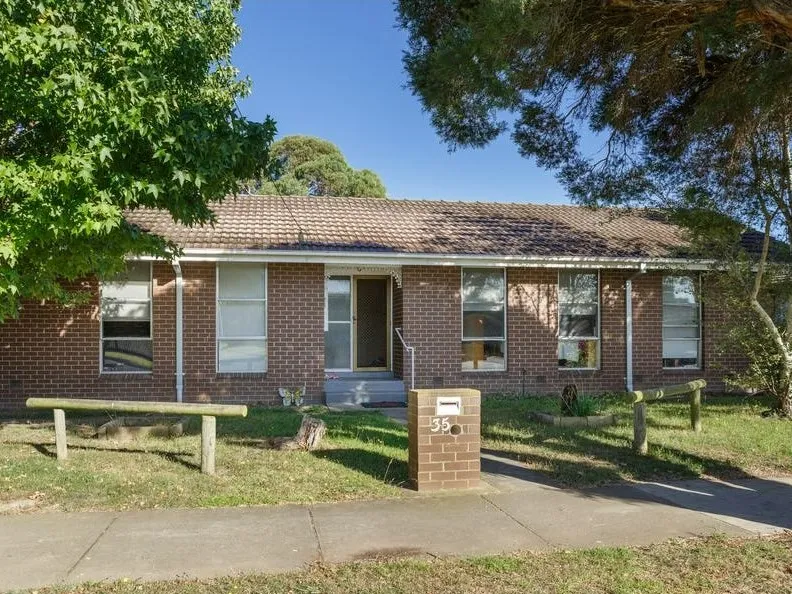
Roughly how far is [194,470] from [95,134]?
11.7 ft

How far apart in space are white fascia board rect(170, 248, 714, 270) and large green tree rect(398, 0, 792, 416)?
184 cm

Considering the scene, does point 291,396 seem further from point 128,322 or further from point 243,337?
point 128,322

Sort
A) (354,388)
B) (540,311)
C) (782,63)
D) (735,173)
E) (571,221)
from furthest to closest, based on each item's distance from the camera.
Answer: (571,221)
(540,311)
(354,388)
(735,173)
(782,63)

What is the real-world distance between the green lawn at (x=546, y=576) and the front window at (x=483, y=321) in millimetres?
9025

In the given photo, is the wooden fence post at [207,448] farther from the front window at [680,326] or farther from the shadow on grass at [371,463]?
the front window at [680,326]

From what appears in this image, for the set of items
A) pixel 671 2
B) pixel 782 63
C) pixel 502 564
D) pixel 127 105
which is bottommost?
pixel 502 564

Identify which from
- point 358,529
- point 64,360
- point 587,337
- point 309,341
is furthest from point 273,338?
point 358,529

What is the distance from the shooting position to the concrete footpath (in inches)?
199

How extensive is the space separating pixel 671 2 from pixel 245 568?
740 centimetres

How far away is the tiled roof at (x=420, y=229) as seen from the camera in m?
13.4

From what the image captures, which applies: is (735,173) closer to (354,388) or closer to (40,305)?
(354,388)

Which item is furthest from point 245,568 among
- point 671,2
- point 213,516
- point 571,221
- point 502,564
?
point 571,221

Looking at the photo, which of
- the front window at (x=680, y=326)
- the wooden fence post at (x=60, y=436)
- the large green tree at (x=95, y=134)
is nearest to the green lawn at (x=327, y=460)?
the wooden fence post at (x=60, y=436)

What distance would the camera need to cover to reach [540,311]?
1470 centimetres
